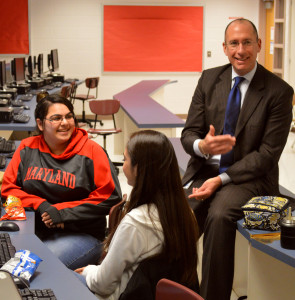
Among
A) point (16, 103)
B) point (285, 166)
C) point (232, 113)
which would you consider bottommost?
point (285, 166)

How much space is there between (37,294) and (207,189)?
1378mm

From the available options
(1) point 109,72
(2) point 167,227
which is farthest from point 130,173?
(1) point 109,72

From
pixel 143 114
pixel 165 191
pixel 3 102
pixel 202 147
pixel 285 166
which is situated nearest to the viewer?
pixel 165 191

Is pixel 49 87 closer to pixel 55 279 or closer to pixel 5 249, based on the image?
pixel 5 249

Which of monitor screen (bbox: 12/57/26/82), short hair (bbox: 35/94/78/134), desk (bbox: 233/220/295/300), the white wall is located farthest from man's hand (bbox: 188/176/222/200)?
the white wall

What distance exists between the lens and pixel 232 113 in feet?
10.3

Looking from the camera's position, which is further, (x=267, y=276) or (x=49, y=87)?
(x=49, y=87)

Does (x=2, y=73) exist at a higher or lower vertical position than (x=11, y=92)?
higher

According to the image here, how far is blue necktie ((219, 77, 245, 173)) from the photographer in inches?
123

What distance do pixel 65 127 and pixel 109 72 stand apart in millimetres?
8606

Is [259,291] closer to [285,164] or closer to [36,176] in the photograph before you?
[36,176]

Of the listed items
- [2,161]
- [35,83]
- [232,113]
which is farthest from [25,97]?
[232,113]

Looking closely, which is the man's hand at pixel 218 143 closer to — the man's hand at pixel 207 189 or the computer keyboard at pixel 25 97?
the man's hand at pixel 207 189

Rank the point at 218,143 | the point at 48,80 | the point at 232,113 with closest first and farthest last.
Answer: the point at 218,143, the point at 232,113, the point at 48,80
